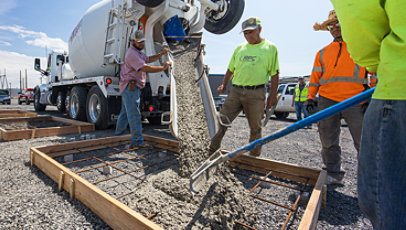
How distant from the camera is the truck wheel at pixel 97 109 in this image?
5.16m

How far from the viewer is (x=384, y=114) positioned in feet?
2.60

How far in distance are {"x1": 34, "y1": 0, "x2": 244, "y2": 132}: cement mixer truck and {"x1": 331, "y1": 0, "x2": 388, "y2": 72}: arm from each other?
2619 millimetres

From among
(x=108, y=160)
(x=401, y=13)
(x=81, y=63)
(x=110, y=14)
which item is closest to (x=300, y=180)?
(x=401, y=13)

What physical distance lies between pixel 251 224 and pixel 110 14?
531 centimetres

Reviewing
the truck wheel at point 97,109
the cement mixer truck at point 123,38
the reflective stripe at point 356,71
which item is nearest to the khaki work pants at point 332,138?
the reflective stripe at point 356,71

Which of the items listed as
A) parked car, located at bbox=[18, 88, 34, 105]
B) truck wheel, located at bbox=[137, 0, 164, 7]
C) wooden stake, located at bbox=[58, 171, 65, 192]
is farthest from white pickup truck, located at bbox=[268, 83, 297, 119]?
parked car, located at bbox=[18, 88, 34, 105]

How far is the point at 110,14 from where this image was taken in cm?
501

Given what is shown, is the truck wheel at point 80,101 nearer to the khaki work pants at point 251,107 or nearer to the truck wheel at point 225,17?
the truck wheel at point 225,17

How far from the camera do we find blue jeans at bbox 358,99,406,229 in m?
0.76

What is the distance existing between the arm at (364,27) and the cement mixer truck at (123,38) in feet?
8.59

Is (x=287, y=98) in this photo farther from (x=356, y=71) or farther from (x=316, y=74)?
(x=356, y=71)

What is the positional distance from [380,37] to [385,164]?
0.49 m

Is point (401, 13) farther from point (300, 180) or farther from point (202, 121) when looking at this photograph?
point (202, 121)

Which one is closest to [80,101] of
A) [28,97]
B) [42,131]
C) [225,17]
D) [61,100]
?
[42,131]
